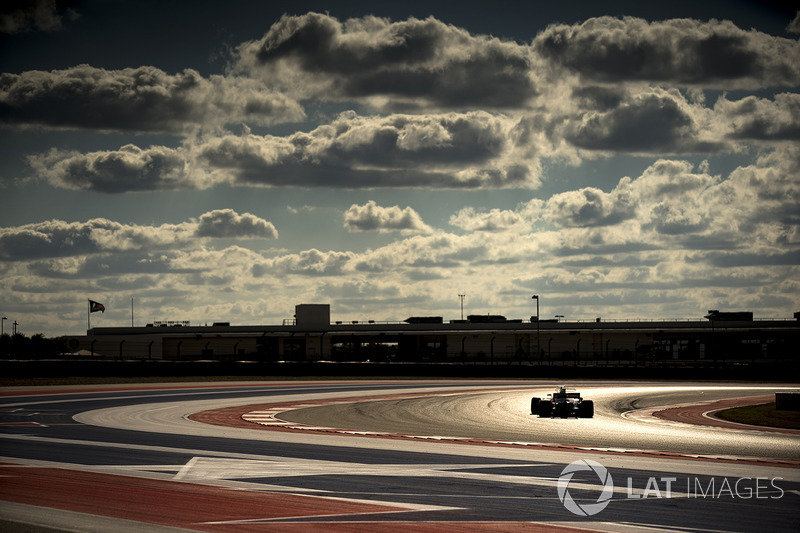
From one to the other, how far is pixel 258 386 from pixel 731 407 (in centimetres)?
2828

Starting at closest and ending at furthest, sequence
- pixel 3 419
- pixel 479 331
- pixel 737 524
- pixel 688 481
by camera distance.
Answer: pixel 737 524 < pixel 688 481 < pixel 3 419 < pixel 479 331

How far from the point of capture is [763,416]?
32812 mm

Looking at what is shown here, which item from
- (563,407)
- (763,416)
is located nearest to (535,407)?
(563,407)

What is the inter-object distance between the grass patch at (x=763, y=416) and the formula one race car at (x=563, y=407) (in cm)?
515

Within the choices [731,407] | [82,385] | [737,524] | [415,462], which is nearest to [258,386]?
[82,385]

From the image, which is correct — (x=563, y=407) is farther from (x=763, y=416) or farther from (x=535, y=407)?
(x=763, y=416)

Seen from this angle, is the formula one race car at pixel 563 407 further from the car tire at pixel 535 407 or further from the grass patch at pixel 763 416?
the grass patch at pixel 763 416

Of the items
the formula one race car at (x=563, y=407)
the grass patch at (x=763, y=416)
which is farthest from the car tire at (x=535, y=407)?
the grass patch at (x=763, y=416)

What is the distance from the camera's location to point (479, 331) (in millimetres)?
102750

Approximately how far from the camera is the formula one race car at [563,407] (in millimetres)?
32281

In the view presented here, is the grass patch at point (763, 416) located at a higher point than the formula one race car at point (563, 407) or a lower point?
lower

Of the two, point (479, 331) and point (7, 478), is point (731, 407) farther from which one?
point (479, 331)

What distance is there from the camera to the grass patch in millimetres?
30106

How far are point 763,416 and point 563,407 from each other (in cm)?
769
